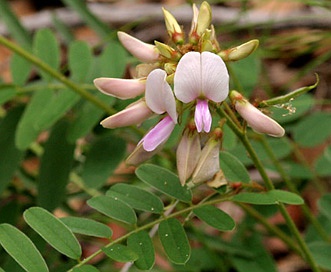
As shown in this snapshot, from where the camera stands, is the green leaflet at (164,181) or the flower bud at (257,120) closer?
the flower bud at (257,120)

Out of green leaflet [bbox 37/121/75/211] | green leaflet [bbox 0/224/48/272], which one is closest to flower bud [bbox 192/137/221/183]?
green leaflet [bbox 0/224/48/272]

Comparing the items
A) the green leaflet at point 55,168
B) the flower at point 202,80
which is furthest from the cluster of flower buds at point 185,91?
the green leaflet at point 55,168

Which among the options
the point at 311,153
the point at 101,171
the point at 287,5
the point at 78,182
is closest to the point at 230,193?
the point at 101,171

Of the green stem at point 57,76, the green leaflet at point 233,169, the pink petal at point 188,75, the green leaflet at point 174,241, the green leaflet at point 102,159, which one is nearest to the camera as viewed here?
the pink petal at point 188,75

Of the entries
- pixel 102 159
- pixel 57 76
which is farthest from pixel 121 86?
pixel 102 159

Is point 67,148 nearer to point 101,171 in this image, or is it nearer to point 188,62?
point 101,171

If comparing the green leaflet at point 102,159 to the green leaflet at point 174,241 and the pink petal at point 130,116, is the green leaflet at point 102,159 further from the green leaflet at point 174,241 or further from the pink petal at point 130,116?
the pink petal at point 130,116

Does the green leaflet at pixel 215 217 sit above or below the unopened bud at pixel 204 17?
below
